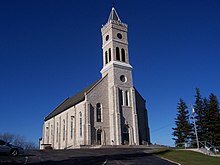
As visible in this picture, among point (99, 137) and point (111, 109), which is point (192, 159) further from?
point (111, 109)

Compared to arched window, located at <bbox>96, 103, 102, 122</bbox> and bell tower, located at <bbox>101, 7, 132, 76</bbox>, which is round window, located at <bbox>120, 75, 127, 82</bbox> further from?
arched window, located at <bbox>96, 103, 102, 122</bbox>

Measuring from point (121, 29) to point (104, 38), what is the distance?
396 cm

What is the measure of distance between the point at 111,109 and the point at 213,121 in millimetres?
18809

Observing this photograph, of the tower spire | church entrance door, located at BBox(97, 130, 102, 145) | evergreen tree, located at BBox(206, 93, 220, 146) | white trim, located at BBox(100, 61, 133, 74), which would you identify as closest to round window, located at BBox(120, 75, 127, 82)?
white trim, located at BBox(100, 61, 133, 74)

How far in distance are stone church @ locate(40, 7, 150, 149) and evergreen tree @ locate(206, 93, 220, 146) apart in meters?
11.1

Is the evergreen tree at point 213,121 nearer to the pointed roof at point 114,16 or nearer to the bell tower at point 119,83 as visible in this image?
the bell tower at point 119,83

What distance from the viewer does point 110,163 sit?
1711 centimetres

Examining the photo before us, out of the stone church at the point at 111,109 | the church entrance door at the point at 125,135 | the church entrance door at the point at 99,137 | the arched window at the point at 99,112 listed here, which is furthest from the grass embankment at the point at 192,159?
the arched window at the point at 99,112

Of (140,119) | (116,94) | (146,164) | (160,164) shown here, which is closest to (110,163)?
(146,164)

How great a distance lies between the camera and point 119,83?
43562 millimetres

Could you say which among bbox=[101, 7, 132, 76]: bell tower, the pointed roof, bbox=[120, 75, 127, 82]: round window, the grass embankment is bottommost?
the grass embankment

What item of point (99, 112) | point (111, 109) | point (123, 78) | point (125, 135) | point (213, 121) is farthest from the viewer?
point (123, 78)

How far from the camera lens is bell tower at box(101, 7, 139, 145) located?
1602 inches

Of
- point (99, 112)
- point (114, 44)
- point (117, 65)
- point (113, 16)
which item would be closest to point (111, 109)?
point (99, 112)
